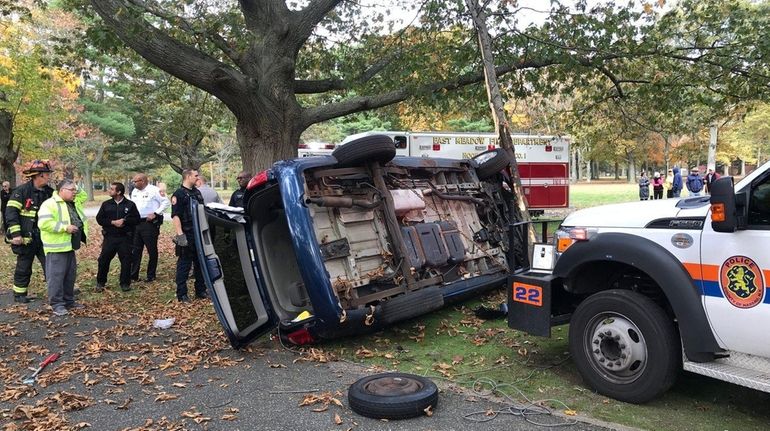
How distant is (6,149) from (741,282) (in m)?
22.7

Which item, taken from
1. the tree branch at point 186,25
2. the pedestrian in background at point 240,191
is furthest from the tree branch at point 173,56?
the pedestrian in background at point 240,191

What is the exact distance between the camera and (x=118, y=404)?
454 centimetres

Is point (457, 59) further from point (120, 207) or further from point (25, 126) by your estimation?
point (25, 126)

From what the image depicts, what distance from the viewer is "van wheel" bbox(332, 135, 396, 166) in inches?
233

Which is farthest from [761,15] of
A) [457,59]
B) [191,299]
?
[191,299]

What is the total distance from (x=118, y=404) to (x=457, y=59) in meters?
8.31

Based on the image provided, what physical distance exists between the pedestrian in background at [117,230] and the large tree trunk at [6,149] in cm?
1349

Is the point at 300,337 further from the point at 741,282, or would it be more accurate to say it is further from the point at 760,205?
the point at 760,205

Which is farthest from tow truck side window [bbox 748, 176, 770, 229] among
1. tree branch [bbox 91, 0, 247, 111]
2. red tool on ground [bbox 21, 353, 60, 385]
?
tree branch [bbox 91, 0, 247, 111]

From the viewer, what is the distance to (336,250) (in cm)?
573

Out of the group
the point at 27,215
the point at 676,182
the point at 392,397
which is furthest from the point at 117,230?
the point at 676,182

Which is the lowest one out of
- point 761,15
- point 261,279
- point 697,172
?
point 261,279

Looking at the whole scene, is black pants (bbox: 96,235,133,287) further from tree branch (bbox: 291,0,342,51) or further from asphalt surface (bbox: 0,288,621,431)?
tree branch (bbox: 291,0,342,51)

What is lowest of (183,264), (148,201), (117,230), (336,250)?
(183,264)
